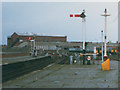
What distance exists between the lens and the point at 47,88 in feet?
35.7

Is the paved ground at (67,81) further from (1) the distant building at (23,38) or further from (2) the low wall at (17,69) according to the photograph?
(1) the distant building at (23,38)

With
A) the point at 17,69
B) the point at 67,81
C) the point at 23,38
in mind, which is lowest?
the point at 67,81

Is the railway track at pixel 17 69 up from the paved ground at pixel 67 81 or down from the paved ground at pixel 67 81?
up

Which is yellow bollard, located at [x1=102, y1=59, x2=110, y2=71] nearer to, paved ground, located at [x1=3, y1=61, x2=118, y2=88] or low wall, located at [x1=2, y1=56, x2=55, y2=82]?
paved ground, located at [x1=3, y1=61, x2=118, y2=88]

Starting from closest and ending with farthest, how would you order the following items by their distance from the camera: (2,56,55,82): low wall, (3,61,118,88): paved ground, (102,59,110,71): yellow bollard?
1. (3,61,118,88): paved ground
2. (2,56,55,82): low wall
3. (102,59,110,71): yellow bollard

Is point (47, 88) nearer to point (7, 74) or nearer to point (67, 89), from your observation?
point (67, 89)

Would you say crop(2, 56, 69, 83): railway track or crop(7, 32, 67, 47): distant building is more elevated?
crop(7, 32, 67, 47): distant building

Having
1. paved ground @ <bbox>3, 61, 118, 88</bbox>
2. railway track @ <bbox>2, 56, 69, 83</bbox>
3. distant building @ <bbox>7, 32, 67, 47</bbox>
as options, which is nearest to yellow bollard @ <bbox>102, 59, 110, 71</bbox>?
paved ground @ <bbox>3, 61, 118, 88</bbox>

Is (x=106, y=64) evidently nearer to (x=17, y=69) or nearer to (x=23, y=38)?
(x=17, y=69)

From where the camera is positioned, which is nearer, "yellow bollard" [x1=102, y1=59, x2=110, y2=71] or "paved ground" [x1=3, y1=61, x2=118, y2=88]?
"paved ground" [x1=3, y1=61, x2=118, y2=88]

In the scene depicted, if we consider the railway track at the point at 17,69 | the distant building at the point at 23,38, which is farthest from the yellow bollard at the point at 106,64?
the distant building at the point at 23,38

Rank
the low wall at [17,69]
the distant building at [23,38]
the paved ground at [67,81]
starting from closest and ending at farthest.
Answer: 1. the paved ground at [67,81]
2. the low wall at [17,69]
3. the distant building at [23,38]

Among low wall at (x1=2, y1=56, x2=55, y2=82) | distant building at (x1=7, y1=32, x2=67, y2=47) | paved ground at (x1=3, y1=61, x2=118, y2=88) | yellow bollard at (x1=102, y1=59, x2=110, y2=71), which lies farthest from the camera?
distant building at (x1=7, y1=32, x2=67, y2=47)

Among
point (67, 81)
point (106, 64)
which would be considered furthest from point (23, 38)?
point (67, 81)
